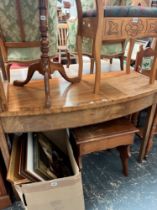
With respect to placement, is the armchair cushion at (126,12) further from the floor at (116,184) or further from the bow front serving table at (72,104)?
the floor at (116,184)

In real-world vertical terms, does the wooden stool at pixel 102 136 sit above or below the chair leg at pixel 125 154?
above

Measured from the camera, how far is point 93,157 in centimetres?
147

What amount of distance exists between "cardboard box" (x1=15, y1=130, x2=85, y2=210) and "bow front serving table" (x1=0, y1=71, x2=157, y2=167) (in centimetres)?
23

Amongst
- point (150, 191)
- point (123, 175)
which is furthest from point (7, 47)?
point (150, 191)

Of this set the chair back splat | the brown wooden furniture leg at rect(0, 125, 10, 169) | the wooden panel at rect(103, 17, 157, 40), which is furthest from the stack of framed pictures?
the wooden panel at rect(103, 17, 157, 40)

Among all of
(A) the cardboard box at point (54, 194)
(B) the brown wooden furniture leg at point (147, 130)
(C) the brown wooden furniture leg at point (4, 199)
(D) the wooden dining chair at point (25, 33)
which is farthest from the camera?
(B) the brown wooden furniture leg at point (147, 130)

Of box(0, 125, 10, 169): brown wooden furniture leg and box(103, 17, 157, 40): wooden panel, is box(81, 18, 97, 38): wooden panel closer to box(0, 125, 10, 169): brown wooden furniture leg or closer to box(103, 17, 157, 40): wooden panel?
box(103, 17, 157, 40): wooden panel

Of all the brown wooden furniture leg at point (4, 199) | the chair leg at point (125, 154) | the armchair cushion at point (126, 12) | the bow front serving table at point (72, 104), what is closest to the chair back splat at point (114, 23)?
the armchair cushion at point (126, 12)

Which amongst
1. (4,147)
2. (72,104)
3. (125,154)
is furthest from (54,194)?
(125,154)

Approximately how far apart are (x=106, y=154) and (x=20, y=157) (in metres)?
0.78

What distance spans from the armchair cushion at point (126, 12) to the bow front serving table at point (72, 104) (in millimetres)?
421

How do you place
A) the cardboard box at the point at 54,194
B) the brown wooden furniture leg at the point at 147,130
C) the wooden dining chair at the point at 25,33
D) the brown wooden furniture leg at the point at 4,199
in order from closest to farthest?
1. the cardboard box at the point at 54,194
2. the brown wooden furniture leg at the point at 4,199
3. the wooden dining chair at the point at 25,33
4. the brown wooden furniture leg at the point at 147,130

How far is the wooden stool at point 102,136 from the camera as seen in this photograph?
1.04 m

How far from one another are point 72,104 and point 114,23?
47 cm
